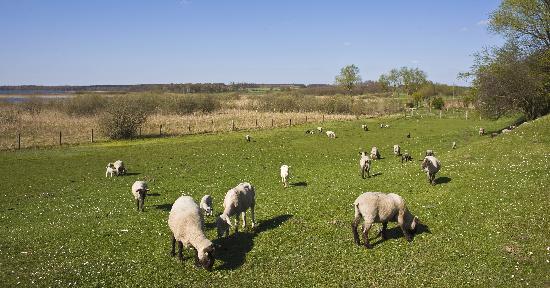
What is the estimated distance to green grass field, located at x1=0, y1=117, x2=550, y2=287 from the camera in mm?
15758

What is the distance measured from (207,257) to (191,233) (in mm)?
1381

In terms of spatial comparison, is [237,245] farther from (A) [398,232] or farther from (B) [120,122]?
(B) [120,122]

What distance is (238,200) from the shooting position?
20.4 metres

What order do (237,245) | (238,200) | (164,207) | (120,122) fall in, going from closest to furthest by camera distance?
1. (237,245)
2. (238,200)
3. (164,207)
4. (120,122)

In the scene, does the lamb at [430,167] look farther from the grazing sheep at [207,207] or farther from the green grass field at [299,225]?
the grazing sheep at [207,207]

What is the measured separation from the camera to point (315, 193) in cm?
2752

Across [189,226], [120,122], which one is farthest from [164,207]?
[120,122]

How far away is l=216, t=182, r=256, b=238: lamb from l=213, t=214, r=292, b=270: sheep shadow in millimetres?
411

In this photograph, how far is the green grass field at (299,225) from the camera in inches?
620

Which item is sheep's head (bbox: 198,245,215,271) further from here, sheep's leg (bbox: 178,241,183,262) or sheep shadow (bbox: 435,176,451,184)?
sheep shadow (bbox: 435,176,451,184)

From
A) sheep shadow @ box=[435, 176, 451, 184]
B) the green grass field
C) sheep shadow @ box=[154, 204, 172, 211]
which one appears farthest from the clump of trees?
sheep shadow @ box=[154, 204, 172, 211]

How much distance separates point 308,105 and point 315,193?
8622 cm

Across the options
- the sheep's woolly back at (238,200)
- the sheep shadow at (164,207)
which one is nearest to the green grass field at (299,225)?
the sheep shadow at (164,207)

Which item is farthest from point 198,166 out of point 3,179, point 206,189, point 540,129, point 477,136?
point 477,136
